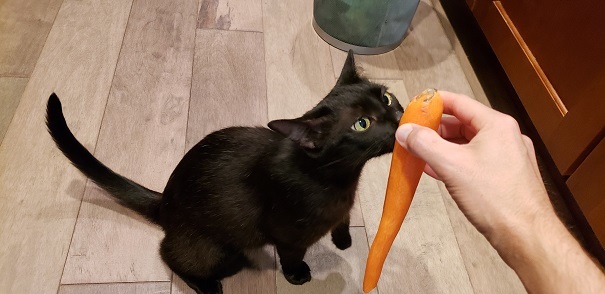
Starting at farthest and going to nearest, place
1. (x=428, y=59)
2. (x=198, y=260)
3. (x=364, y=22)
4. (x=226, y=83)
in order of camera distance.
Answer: (x=428, y=59)
(x=364, y=22)
(x=226, y=83)
(x=198, y=260)

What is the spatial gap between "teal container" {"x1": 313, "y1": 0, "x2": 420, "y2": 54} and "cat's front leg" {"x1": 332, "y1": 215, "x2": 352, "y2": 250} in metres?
0.86

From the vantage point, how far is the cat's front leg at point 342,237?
127 centimetres

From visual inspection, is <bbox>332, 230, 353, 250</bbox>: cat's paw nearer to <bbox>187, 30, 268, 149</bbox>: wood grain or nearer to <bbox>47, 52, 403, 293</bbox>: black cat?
<bbox>47, 52, 403, 293</bbox>: black cat

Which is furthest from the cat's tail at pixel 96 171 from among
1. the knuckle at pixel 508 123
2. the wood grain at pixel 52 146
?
the knuckle at pixel 508 123

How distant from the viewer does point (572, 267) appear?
701 millimetres

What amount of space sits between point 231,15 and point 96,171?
102 cm

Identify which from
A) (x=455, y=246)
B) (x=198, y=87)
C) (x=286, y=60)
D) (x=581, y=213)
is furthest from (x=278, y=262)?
(x=581, y=213)

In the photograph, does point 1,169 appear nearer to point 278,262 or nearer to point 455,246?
point 278,262

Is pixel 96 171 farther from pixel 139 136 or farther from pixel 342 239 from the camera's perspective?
pixel 342 239

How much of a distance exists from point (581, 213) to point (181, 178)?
4.01 feet

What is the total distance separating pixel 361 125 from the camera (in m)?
0.89

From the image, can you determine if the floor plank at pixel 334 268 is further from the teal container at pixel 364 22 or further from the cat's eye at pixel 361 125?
the teal container at pixel 364 22

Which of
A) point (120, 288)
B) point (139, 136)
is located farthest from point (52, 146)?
point (120, 288)

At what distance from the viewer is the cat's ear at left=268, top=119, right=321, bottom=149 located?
0.83 metres
